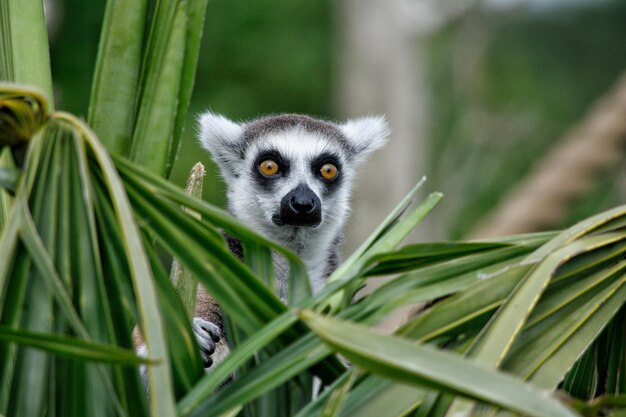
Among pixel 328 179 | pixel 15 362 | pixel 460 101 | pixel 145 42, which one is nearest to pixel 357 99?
pixel 460 101

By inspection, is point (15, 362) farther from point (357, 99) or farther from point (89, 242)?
point (357, 99)

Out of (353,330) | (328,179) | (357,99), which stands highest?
(357,99)

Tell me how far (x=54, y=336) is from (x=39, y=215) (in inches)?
10.0

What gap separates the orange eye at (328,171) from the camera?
12.4 ft

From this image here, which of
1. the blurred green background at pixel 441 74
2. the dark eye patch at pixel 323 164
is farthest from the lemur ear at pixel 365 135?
the blurred green background at pixel 441 74

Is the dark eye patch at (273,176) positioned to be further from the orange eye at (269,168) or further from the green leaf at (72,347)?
the green leaf at (72,347)

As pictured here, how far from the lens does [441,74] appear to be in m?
13.1

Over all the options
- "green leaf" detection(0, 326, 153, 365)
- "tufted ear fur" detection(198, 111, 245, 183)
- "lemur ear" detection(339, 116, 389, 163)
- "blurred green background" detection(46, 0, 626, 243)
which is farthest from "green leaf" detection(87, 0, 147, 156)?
"blurred green background" detection(46, 0, 626, 243)

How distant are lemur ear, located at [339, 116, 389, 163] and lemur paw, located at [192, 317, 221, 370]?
187 cm

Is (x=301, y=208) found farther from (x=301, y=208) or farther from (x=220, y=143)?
(x=220, y=143)

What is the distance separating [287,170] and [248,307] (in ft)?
7.31

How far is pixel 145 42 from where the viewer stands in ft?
6.28

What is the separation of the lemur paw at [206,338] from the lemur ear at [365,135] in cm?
187

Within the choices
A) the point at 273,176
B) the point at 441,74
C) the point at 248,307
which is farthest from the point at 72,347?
the point at 441,74
